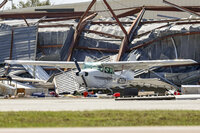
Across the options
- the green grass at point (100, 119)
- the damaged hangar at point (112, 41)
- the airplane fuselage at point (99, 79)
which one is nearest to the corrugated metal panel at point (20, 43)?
the damaged hangar at point (112, 41)

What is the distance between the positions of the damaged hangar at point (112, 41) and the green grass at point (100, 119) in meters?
28.6

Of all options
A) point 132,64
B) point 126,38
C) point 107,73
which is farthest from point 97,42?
point 132,64

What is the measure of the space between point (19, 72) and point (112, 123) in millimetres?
37532

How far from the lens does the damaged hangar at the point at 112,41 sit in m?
47.6

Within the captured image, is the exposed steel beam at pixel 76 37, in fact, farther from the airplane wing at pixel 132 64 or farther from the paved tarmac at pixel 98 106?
the paved tarmac at pixel 98 106

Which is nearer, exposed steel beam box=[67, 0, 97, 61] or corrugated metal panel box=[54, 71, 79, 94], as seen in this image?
corrugated metal panel box=[54, 71, 79, 94]

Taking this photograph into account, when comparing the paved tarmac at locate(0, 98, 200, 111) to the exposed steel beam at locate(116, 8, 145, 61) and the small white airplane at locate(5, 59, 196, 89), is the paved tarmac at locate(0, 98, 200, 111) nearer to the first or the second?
the small white airplane at locate(5, 59, 196, 89)

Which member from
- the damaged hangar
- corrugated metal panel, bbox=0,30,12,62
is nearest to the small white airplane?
the damaged hangar

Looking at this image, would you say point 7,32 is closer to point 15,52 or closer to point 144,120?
point 15,52

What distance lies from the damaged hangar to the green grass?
2859 cm

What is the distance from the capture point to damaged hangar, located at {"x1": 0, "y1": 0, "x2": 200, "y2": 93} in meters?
47.6

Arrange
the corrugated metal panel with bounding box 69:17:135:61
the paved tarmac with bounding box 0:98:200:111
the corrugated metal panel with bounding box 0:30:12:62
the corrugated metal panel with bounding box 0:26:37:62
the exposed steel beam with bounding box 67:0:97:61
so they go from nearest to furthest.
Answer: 1. the paved tarmac with bounding box 0:98:200:111
2. the corrugated metal panel with bounding box 69:17:135:61
3. the exposed steel beam with bounding box 67:0:97:61
4. the corrugated metal panel with bounding box 0:26:37:62
5. the corrugated metal panel with bounding box 0:30:12:62

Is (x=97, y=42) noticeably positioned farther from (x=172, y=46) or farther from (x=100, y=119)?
(x=100, y=119)

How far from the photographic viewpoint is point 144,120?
50.4ft
